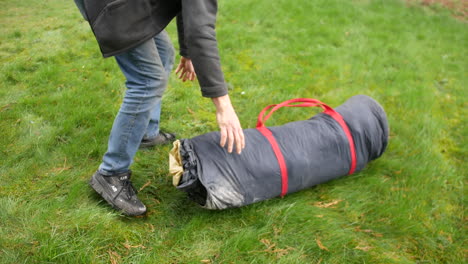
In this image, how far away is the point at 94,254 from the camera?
5.80 feet

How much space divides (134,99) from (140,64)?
8.4 inches

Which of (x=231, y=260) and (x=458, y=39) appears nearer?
(x=231, y=260)

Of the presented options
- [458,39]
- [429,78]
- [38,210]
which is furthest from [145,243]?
[458,39]

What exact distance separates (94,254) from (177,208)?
608 mm

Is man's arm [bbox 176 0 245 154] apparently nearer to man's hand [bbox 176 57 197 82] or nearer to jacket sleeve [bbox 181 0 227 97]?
jacket sleeve [bbox 181 0 227 97]

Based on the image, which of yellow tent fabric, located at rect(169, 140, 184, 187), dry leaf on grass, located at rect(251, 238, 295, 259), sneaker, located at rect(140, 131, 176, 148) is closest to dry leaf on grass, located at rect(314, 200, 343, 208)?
dry leaf on grass, located at rect(251, 238, 295, 259)

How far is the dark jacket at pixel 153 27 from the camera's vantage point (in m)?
1.56

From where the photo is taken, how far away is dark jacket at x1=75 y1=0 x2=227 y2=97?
5.13 ft

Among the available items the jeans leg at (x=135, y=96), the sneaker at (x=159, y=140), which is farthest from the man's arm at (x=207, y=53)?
the sneaker at (x=159, y=140)

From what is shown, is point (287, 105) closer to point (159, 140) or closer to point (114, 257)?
point (159, 140)

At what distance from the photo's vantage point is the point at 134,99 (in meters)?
1.93

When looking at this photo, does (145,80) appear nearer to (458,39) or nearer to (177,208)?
(177,208)

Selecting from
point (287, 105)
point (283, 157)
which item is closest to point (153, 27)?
point (283, 157)

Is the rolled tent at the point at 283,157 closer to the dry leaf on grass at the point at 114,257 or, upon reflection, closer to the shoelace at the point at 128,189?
the shoelace at the point at 128,189
